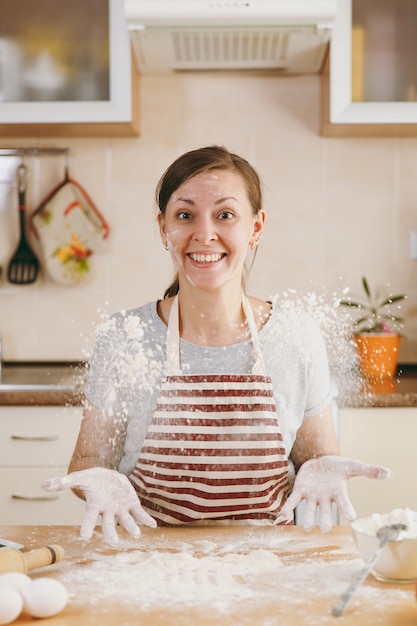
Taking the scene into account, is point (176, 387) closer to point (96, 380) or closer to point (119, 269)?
point (96, 380)

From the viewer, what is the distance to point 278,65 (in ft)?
7.93

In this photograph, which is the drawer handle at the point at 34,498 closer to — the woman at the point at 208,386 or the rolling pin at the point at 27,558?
the woman at the point at 208,386

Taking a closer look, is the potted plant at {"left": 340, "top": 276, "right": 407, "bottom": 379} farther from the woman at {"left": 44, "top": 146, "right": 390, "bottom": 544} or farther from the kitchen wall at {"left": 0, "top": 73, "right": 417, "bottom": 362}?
the woman at {"left": 44, "top": 146, "right": 390, "bottom": 544}

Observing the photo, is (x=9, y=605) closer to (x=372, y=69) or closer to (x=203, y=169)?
(x=203, y=169)

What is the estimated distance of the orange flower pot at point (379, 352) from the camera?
229 centimetres

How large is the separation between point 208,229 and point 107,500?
55 cm

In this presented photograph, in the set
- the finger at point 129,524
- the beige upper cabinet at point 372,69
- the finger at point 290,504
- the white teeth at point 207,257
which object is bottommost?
the finger at point 129,524

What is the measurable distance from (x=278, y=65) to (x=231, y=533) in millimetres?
1639

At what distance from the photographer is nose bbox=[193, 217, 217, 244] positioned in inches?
56.9

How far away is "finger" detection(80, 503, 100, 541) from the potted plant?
1.35 meters

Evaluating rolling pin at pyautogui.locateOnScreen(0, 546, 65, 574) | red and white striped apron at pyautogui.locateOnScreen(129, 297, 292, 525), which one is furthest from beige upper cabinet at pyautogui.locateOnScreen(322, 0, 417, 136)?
rolling pin at pyautogui.locateOnScreen(0, 546, 65, 574)

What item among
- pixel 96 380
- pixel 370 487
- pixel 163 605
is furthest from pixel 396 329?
pixel 163 605

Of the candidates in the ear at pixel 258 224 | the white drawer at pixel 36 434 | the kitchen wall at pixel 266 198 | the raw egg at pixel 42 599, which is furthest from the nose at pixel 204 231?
the kitchen wall at pixel 266 198

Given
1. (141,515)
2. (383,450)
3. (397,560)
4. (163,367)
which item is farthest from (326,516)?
(383,450)
